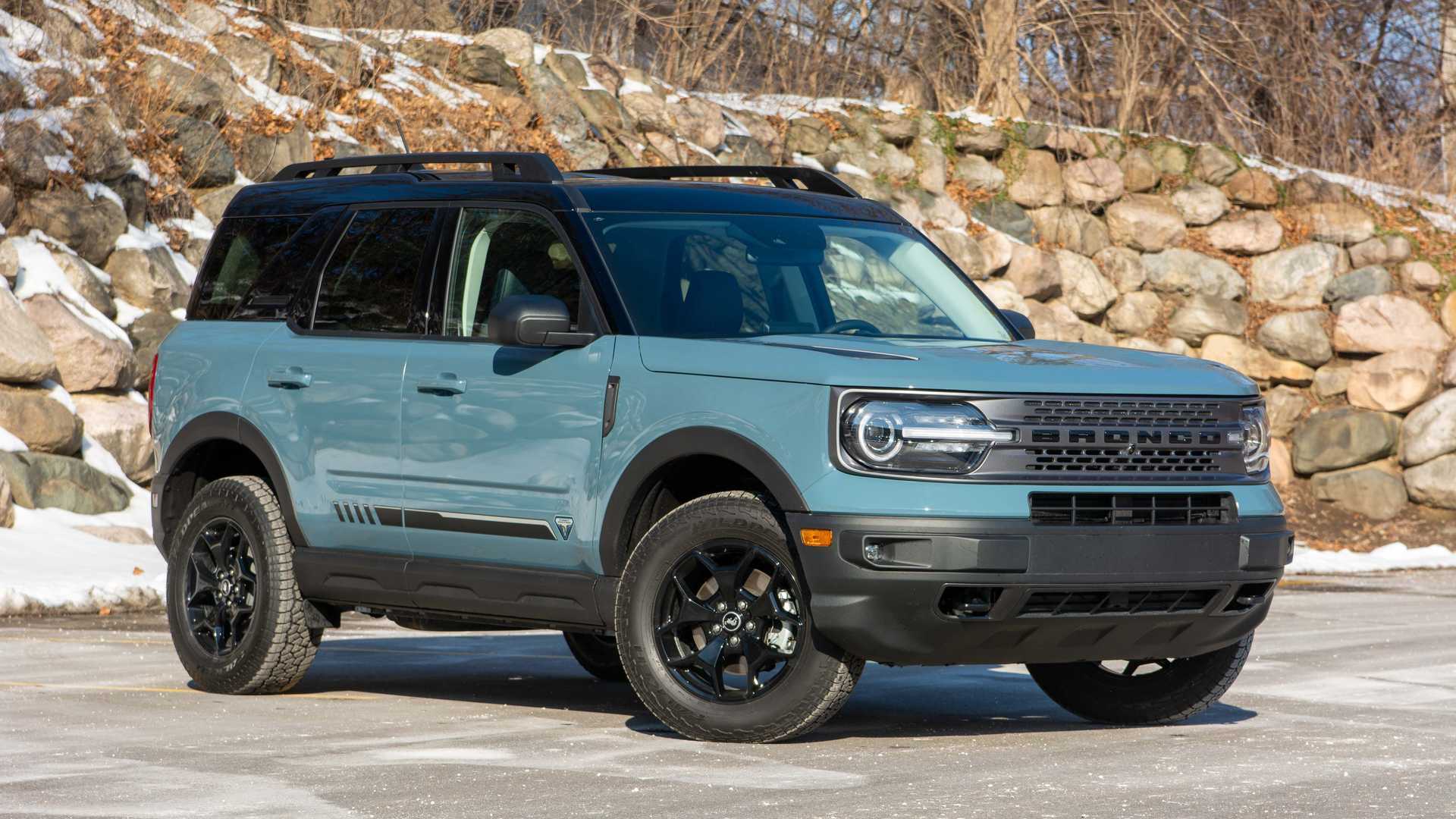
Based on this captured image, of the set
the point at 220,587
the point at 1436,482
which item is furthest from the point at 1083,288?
the point at 220,587

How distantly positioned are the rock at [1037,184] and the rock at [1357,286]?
3.31 meters

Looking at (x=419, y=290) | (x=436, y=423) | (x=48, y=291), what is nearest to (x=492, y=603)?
(x=436, y=423)

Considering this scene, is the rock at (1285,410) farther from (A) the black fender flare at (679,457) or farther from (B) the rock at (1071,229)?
(A) the black fender flare at (679,457)

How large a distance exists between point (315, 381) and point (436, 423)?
0.81 m

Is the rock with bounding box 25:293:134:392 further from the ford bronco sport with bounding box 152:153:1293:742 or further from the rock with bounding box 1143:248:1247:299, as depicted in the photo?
the rock with bounding box 1143:248:1247:299

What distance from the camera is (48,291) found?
16.7m

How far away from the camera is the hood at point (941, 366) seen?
712 centimetres

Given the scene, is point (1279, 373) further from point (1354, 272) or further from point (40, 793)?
point (40, 793)

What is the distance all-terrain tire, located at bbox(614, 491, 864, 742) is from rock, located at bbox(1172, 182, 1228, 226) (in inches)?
748

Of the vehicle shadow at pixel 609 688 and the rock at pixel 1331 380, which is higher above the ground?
the rock at pixel 1331 380

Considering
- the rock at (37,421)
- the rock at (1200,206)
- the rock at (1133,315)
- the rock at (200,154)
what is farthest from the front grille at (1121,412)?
the rock at (1200,206)

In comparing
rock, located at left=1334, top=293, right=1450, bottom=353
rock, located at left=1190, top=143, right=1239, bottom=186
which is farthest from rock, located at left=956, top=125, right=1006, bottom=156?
rock, located at left=1334, top=293, right=1450, bottom=353

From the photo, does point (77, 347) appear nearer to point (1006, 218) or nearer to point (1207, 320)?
point (1006, 218)

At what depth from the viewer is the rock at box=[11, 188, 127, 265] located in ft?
56.4
